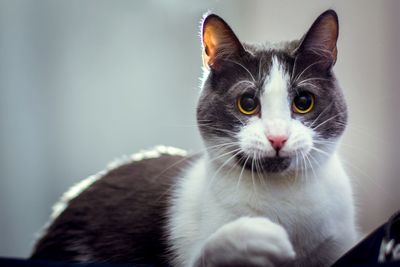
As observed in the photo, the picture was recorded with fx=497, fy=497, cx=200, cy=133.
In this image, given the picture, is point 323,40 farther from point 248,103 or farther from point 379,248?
point 379,248

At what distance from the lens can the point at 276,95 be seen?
0.93 metres

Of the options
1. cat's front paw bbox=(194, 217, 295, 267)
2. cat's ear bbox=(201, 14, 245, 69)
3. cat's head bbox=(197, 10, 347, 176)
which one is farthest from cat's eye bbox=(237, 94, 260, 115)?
cat's front paw bbox=(194, 217, 295, 267)

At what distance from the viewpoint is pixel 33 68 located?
1.40 metres

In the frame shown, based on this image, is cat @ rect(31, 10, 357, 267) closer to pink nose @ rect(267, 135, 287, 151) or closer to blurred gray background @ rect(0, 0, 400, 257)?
pink nose @ rect(267, 135, 287, 151)

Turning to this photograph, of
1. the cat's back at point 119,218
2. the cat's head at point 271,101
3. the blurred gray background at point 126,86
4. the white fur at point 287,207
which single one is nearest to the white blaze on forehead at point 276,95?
the cat's head at point 271,101

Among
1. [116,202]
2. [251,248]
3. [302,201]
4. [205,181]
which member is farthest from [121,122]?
[251,248]

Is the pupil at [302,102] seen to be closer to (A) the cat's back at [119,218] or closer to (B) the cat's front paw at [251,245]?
(B) the cat's front paw at [251,245]

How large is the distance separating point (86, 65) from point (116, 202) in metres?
0.40

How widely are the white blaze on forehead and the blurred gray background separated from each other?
246 mm

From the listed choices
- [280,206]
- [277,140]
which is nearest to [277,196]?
[280,206]

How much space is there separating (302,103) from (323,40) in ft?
0.45

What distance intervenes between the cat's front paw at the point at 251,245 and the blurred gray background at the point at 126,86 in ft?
1.47

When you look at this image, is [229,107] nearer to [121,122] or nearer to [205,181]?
[205,181]

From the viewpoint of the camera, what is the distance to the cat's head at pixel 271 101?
90 cm
